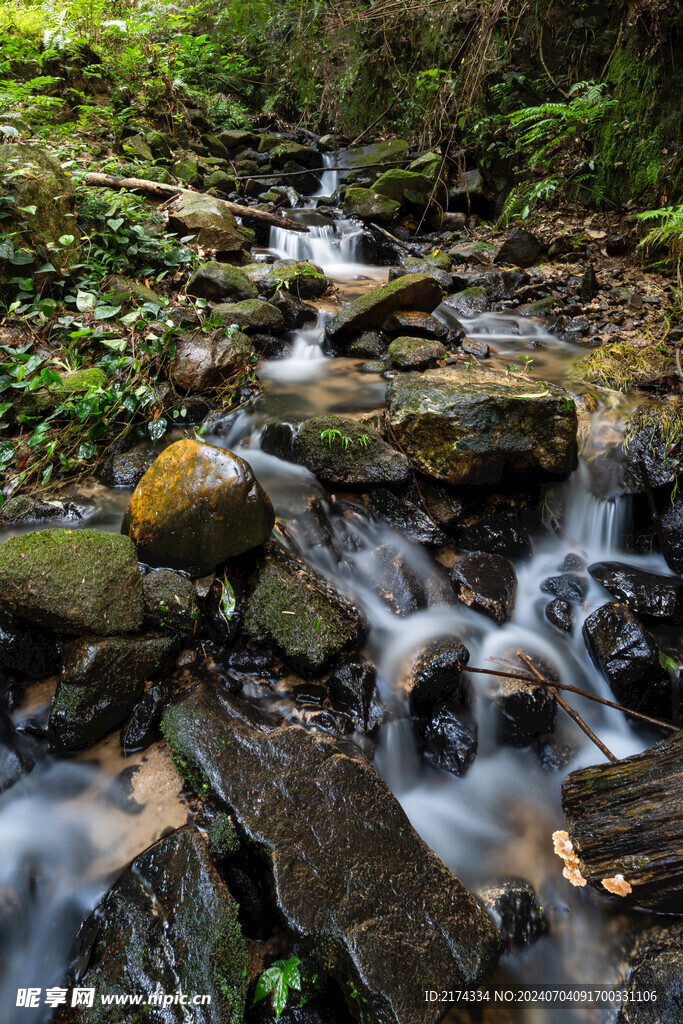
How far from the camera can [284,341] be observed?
20.0ft

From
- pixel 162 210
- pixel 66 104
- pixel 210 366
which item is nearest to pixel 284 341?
pixel 210 366

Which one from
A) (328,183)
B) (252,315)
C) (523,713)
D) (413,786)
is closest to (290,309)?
(252,315)

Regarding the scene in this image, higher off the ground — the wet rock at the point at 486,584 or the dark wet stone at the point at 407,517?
the dark wet stone at the point at 407,517

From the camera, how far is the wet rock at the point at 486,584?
345 cm

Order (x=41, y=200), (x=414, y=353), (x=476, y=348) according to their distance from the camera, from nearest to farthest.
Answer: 1. (x=41, y=200)
2. (x=414, y=353)
3. (x=476, y=348)

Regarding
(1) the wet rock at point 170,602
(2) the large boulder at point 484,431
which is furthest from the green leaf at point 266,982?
(2) the large boulder at point 484,431

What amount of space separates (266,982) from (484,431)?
3.38m

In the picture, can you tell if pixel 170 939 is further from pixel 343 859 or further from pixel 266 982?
pixel 343 859

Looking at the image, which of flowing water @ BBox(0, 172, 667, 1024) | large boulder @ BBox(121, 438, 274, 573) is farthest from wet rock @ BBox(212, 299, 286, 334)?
large boulder @ BBox(121, 438, 274, 573)

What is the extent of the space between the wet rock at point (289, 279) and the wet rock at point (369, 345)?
1325 millimetres

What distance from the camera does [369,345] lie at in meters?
6.01

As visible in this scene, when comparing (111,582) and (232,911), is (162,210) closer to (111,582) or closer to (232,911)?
(111,582)

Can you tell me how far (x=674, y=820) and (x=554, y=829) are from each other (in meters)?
0.70

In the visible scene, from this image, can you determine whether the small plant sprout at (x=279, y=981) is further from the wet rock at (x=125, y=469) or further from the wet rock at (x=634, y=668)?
the wet rock at (x=125, y=469)
